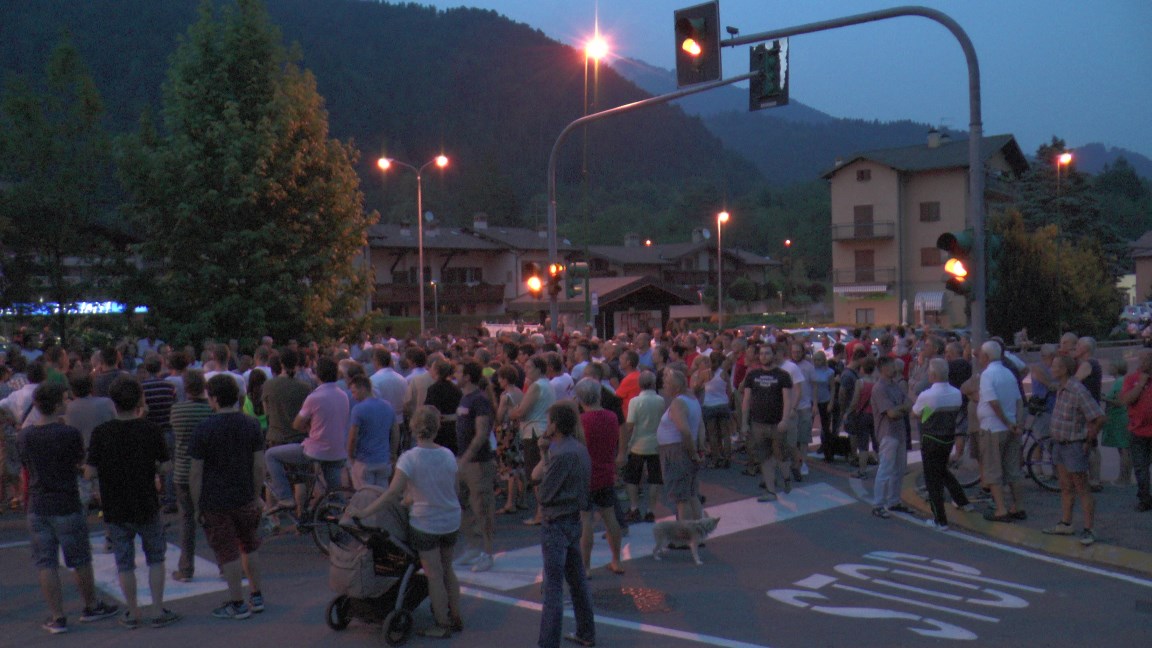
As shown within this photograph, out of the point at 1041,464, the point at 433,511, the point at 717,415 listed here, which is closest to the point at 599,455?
the point at 433,511

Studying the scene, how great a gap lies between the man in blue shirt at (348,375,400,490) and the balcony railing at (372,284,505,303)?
48213 mm

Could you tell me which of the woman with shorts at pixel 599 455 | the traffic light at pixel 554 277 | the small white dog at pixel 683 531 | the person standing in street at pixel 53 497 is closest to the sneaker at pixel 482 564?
the woman with shorts at pixel 599 455

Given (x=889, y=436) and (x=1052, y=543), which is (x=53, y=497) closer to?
(x=889, y=436)

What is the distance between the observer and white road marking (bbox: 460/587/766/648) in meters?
6.71

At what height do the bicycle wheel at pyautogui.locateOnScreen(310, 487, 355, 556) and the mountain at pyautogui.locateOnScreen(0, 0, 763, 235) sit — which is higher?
the mountain at pyautogui.locateOnScreen(0, 0, 763, 235)

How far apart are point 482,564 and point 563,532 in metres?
2.43

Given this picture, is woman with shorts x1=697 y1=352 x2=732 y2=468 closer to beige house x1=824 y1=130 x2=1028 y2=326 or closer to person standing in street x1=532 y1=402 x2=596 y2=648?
person standing in street x1=532 y1=402 x2=596 y2=648

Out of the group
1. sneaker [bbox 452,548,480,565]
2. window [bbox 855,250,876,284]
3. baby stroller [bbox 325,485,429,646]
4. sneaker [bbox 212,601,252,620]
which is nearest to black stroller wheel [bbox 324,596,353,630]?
baby stroller [bbox 325,485,429,646]

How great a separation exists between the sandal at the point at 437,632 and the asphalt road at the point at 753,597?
6 cm

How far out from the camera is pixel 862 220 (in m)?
62.6

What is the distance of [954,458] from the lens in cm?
1311

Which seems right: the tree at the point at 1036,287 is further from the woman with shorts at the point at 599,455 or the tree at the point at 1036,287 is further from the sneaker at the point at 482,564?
the sneaker at the point at 482,564

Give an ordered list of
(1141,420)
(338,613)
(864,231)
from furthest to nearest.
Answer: (864,231) → (1141,420) → (338,613)

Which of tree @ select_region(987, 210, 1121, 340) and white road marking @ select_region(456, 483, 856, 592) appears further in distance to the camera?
tree @ select_region(987, 210, 1121, 340)
